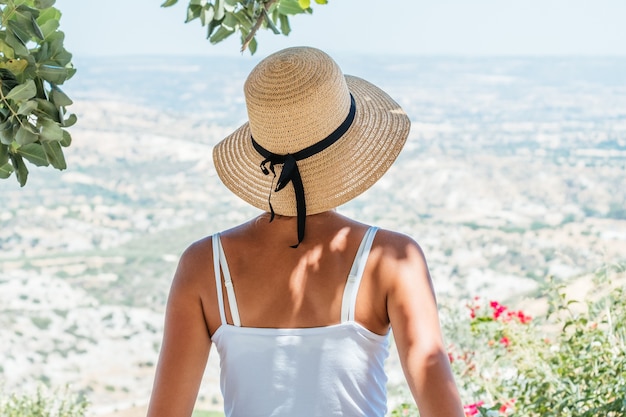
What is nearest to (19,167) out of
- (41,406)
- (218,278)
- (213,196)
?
(218,278)

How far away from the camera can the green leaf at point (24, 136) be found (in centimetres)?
123

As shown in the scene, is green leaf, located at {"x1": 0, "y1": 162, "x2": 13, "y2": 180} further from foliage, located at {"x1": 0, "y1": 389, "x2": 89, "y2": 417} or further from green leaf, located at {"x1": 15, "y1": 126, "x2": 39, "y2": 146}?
foliage, located at {"x1": 0, "y1": 389, "x2": 89, "y2": 417}

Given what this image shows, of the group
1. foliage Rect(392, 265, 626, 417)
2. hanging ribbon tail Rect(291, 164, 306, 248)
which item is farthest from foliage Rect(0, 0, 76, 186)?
foliage Rect(392, 265, 626, 417)

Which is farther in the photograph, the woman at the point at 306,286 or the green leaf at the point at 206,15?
the green leaf at the point at 206,15

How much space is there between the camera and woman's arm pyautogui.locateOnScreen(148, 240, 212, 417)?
4.19 feet

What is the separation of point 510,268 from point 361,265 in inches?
356

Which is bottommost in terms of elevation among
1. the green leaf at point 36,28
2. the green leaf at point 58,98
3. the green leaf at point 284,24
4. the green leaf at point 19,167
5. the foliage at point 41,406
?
the foliage at point 41,406

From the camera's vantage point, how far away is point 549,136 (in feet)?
59.1

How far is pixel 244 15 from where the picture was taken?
6.86ft

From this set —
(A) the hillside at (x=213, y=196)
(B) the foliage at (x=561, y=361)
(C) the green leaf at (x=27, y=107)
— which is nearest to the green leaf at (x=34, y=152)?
(C) the green leaf at (x=27, y=107)

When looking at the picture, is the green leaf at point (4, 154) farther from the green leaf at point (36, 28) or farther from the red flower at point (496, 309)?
the red flower at point (496, 309)

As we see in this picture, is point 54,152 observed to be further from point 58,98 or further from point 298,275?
point 298,275

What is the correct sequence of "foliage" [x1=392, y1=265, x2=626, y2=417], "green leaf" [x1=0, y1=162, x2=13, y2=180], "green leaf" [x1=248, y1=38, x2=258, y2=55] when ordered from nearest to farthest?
"green leaf" [x1=0, y1=162, x2=13, y2=180], "green leaf" [x1=248, y1=38, x2=258, y2=55], "foliage" [x1=392, y1=265, x2=626, y2=417]

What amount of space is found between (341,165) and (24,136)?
473 mm
